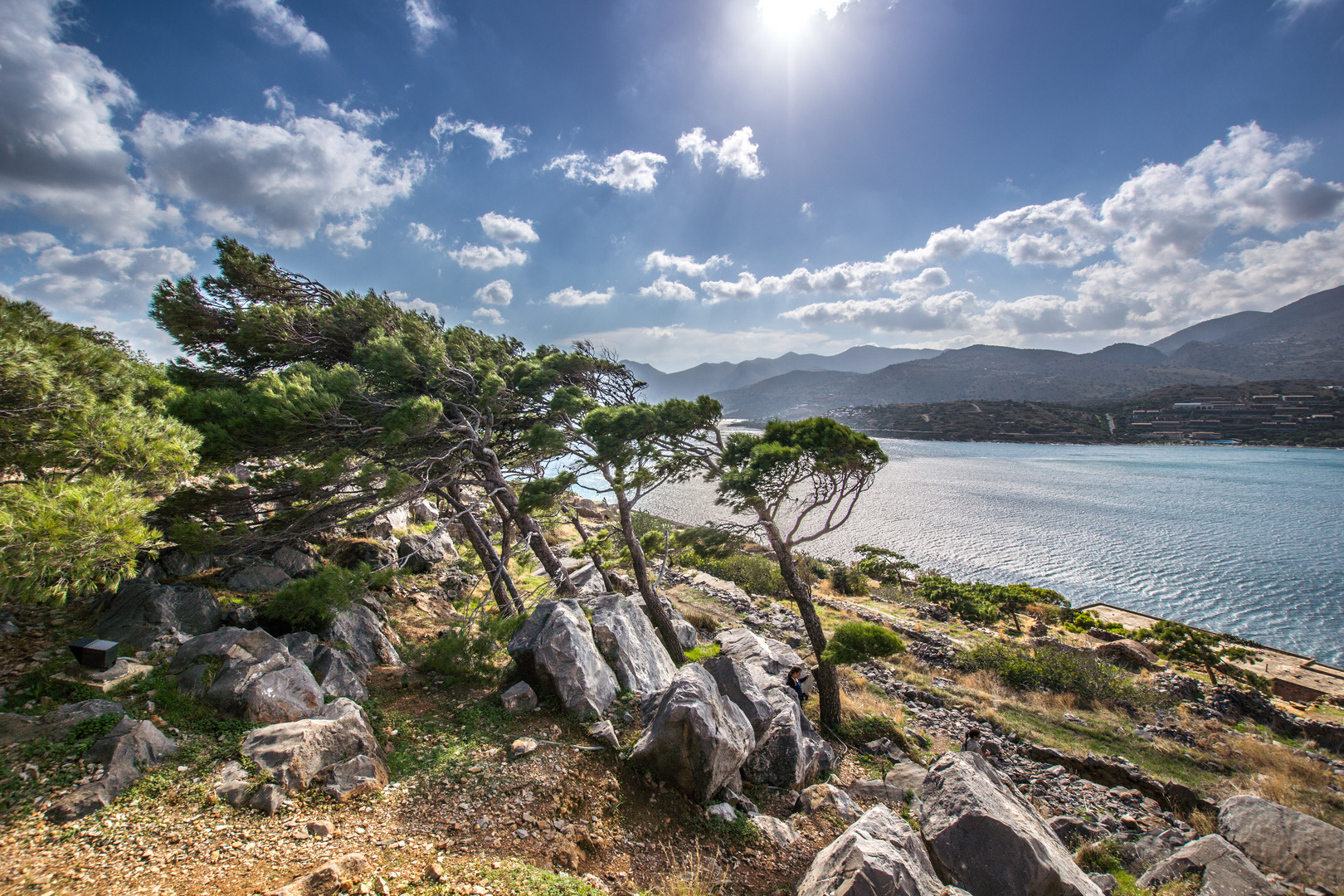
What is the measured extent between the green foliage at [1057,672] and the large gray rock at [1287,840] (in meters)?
9.32

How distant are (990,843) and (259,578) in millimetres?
14769

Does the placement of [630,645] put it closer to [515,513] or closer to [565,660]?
[565,660]

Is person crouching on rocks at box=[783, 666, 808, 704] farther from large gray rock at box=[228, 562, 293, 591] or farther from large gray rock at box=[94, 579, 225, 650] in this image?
large gray rock at box=[94, 579, 225, 650]

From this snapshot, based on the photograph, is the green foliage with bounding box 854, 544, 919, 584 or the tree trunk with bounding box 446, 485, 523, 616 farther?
the green foliage with bounding box 854, 544, 919, 584

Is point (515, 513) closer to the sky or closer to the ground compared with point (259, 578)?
closer to the sky

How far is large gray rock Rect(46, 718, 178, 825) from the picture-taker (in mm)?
5094

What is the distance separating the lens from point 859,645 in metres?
12.5

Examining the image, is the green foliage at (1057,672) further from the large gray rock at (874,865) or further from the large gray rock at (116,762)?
the large gray rock at (116,762)

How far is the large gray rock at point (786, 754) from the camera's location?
366 inches

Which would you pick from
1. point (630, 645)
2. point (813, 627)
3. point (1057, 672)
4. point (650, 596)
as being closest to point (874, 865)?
point (630, 645)

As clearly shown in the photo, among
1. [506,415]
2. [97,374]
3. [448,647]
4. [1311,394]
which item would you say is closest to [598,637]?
[448,647]

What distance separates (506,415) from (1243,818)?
17.8 m

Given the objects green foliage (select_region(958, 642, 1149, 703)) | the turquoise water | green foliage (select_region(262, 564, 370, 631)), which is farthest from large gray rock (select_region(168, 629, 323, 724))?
the turquoise water

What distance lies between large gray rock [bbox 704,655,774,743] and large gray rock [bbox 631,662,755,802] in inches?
46.0
